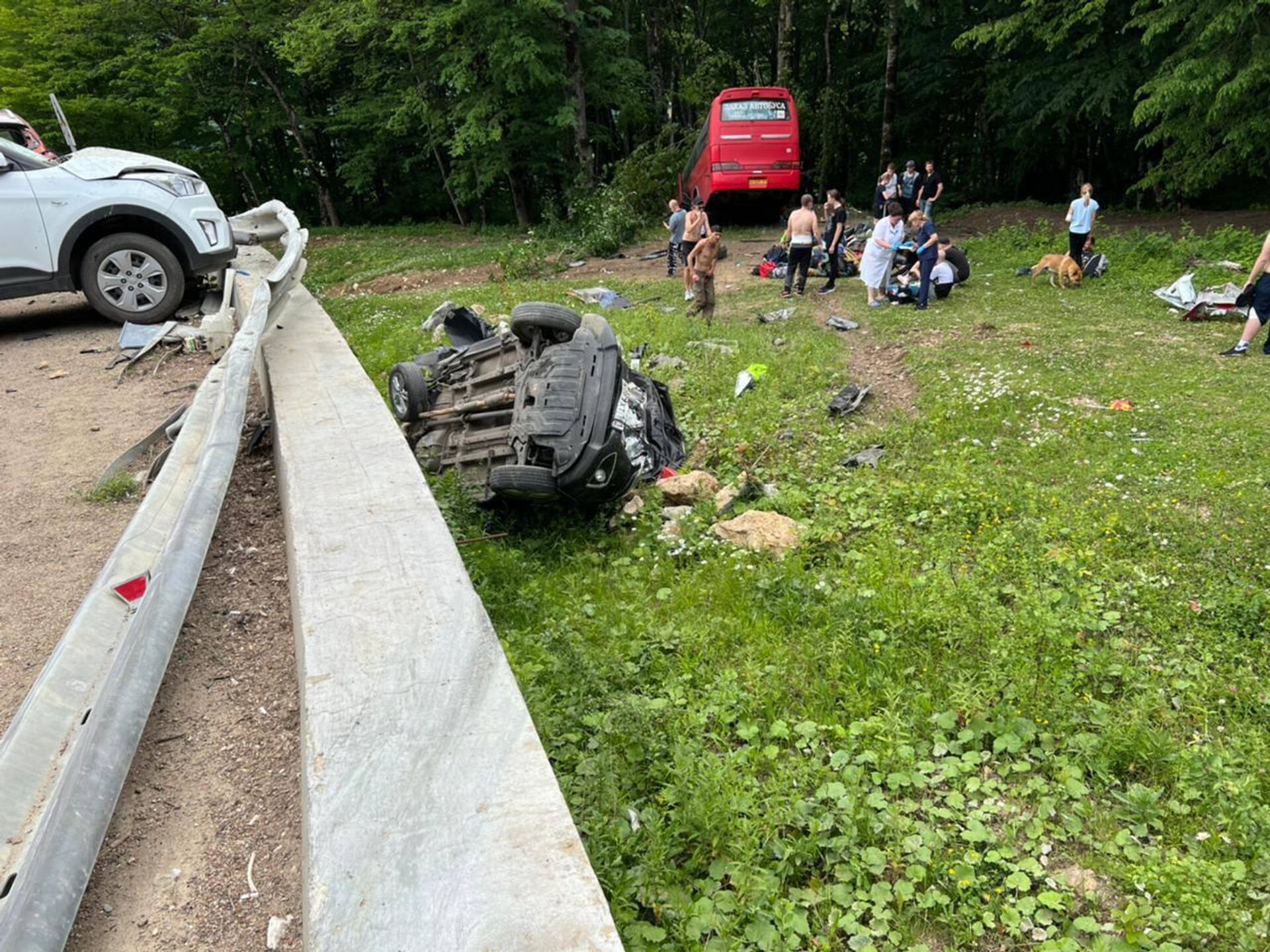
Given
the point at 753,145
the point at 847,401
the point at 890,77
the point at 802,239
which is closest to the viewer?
the point at 847,401

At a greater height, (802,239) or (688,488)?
(802,239)

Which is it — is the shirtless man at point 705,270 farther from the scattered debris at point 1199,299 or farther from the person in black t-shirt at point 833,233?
the scattered debris at point 1199,299

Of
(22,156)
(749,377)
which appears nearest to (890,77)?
(749,377)

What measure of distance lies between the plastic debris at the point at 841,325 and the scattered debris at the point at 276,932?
369 inches

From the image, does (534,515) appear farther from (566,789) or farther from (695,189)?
(695,189)

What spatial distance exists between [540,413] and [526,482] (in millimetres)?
507

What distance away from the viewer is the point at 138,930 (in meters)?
1.82

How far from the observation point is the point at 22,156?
22.3 feet

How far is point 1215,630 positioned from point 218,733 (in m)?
4.33

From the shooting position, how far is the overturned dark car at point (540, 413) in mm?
4793

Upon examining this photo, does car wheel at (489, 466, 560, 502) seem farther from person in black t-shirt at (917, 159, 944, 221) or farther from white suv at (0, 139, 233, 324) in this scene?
person in black t-shirt at (917, 159, 944, 221)

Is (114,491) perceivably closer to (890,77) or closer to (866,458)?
(866,458)

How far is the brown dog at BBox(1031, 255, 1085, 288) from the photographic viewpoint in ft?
37.7

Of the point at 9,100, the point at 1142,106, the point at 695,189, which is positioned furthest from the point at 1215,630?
the point at 9,100
